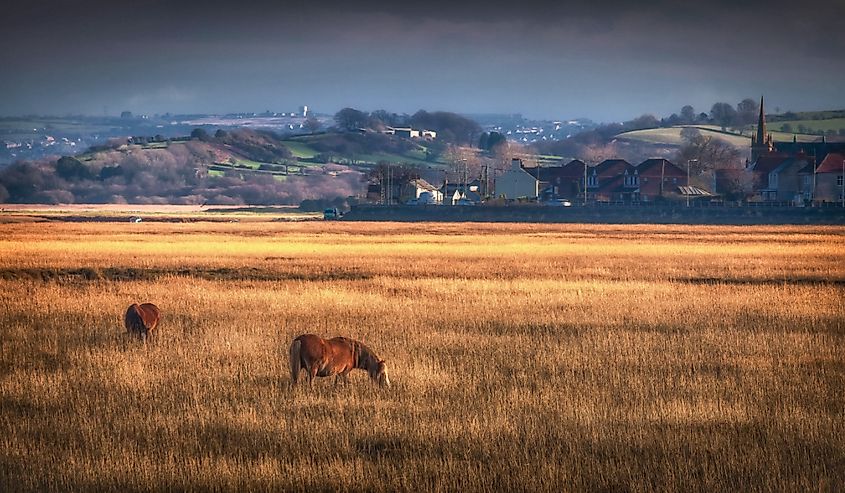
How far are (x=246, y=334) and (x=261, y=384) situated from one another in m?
5.76

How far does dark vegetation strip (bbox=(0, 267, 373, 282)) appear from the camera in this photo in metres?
40.6

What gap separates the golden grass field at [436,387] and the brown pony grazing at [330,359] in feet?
0.93

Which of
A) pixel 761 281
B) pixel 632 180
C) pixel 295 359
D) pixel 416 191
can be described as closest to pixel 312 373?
pixel 295 359

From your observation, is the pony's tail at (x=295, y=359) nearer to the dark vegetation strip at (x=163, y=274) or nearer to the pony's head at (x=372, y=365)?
the pony's head at (x=372, y=365)

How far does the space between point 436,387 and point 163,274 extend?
2580cm

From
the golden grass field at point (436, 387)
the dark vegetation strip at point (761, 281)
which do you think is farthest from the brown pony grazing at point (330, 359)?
the dark vegetation strip at point (761, 281)

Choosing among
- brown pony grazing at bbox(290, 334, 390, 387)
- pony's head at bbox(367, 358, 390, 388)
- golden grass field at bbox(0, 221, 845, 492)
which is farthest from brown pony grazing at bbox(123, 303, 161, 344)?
pony's head at bbox(367, 358, 390, 388)

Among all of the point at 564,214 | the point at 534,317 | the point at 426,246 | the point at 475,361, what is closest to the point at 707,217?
the point at 564,214

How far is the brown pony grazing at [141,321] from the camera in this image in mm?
23250

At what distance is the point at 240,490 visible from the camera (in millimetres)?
12812

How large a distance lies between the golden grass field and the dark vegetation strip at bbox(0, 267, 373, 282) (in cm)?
49

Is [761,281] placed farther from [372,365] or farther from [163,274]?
[372,365]

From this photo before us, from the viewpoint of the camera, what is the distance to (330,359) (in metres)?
17.5

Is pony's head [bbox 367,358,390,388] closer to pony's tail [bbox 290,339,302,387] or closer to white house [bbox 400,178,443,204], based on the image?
pony's tail [bbox 290,339,302,387]
